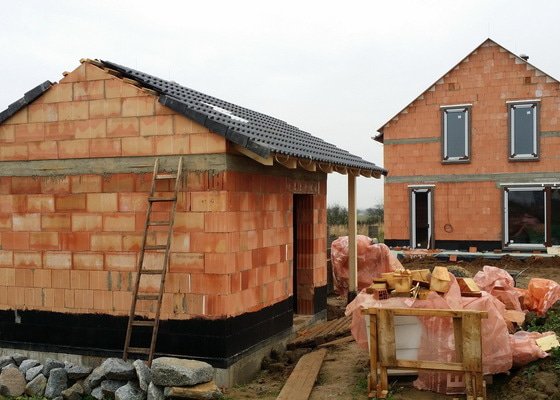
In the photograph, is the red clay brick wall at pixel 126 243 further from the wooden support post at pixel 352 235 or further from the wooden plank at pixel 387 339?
the wooden support post at pixel 352 235

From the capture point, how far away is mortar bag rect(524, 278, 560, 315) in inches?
406

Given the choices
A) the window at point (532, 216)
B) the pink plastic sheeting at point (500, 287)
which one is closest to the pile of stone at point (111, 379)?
the pink plastic sheeting at point (500, 287)

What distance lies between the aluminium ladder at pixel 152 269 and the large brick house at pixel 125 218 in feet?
0.51

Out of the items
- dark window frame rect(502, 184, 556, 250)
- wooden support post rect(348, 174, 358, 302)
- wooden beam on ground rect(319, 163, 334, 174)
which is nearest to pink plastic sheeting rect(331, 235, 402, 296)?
wooden support post rect(348, 174, 358, 302)

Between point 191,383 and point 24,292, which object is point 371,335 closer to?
point 191,383

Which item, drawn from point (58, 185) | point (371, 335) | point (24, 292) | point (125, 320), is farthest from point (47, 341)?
point (371, 335)

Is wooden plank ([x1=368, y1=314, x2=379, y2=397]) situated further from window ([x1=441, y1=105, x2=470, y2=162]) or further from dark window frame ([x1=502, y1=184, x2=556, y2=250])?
window ([x1=441, y1=105, x2=470, y2=162])

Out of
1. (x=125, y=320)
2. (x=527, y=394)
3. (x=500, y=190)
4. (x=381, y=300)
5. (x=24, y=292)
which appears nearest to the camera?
(x=527, y=394)

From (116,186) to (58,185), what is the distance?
3.24 ft

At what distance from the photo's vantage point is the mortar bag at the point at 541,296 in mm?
10316

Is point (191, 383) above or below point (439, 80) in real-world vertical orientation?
below

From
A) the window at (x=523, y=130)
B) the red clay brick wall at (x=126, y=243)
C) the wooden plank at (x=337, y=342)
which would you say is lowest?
the wooden plank at (x=337, y=342)

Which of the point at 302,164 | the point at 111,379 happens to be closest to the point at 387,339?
the point at 302,164

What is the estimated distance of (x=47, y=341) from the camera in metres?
8.66
